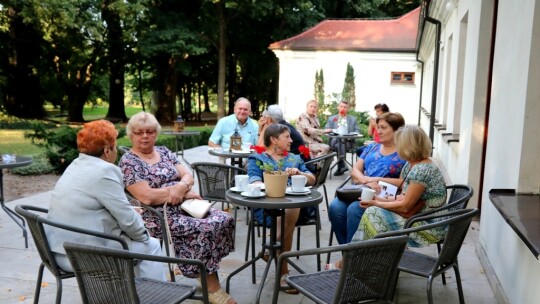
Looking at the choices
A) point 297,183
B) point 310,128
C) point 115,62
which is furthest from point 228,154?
point 115,62

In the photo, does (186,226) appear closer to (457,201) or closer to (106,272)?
(106,272)

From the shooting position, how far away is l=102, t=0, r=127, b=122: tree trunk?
972 inches

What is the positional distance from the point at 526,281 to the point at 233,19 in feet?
81.1

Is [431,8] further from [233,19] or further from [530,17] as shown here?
[233,19]

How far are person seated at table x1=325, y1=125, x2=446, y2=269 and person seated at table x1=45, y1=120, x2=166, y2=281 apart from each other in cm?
155

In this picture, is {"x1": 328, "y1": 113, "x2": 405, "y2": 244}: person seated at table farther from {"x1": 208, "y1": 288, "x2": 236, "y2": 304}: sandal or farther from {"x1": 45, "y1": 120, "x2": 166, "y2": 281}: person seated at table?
{"x1": 45, "y1": 120, "x2": 166, "y2": 281}: person seated at table

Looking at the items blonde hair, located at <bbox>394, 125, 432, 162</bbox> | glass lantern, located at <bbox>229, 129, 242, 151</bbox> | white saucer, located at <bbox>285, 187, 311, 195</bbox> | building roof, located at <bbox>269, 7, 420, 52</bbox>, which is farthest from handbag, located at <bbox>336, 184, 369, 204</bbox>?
building roof, located at <bbox>269, 7, 420, 52</bbox>

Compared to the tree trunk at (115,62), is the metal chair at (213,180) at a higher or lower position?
lower

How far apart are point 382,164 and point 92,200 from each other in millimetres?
2435

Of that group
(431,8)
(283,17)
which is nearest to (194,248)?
(431,8)

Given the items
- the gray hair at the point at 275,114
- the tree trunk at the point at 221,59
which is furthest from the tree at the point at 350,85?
the gray hair at the point at 275,114

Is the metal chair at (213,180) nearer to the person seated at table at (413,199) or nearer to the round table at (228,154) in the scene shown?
the round table at (228,154)

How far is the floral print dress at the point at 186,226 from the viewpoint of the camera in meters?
3.42

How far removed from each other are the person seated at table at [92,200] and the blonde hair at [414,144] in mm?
1820
